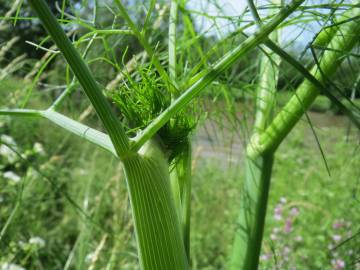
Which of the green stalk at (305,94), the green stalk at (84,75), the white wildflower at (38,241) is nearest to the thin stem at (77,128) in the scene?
the green stalk at (84,75)

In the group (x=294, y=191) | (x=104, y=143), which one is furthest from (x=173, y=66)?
(x=294, y=191)

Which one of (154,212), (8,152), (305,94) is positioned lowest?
(154,212)

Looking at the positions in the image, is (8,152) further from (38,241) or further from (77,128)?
(77,128)

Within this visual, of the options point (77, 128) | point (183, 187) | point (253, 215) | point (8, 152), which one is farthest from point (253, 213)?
point (8, 152)

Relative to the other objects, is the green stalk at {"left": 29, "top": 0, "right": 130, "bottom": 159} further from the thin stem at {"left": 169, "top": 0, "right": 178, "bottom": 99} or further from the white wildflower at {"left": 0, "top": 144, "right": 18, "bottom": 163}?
the white wildflower at {"left": 0, "top": 144, "right": 18, "bottom": 163}

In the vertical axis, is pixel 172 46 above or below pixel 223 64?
above

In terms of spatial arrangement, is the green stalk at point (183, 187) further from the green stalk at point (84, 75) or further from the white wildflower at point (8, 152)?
the white wildflower at point (8, 152)
